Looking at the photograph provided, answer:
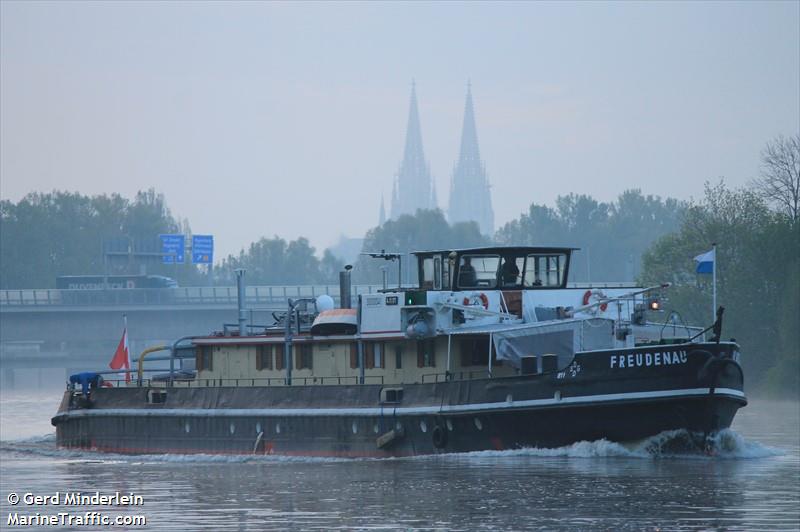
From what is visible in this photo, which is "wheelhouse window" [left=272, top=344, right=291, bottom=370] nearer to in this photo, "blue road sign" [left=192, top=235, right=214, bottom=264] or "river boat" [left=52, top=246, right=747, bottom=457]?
"river boat" [left=52, top=246, right=747, bottom=457]

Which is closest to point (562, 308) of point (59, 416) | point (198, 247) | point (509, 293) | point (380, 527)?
point (509, 293)

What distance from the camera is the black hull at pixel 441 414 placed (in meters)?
35.8

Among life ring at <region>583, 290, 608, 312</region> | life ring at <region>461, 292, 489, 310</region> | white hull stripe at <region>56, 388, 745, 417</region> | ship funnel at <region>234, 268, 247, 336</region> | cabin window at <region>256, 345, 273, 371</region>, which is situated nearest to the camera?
white hull stripe at <region>56, 388, 745, 417</region>

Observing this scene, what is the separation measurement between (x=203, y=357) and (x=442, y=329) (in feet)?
30.7

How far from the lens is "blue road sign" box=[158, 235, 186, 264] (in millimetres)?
142500

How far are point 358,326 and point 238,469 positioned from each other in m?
5.10

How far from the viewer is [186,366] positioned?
4972 cm

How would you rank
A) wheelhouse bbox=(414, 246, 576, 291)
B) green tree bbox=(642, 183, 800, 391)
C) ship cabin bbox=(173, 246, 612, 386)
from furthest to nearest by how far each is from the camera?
green tree bbox=(642, 183, 800, 391) < wheelhouse bbox=(414, 246, 576, 291) < ship cabin bbox=(173, 246, 612, 386)

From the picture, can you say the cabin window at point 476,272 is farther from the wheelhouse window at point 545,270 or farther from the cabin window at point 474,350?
the cabin window at point 474,350

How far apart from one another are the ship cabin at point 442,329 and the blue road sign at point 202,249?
102 m

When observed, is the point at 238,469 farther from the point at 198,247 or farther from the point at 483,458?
the point at 198,247

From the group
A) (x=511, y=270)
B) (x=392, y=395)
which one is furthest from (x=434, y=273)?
(x=392, y=395)

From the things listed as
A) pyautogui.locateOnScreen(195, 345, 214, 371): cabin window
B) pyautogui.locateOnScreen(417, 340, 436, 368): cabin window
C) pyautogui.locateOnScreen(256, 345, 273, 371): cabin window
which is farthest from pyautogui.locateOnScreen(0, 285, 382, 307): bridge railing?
pyautogui.locateOnScreen(417, 340, 436, 368): cabin window

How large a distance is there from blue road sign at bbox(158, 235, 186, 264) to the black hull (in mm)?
96606
